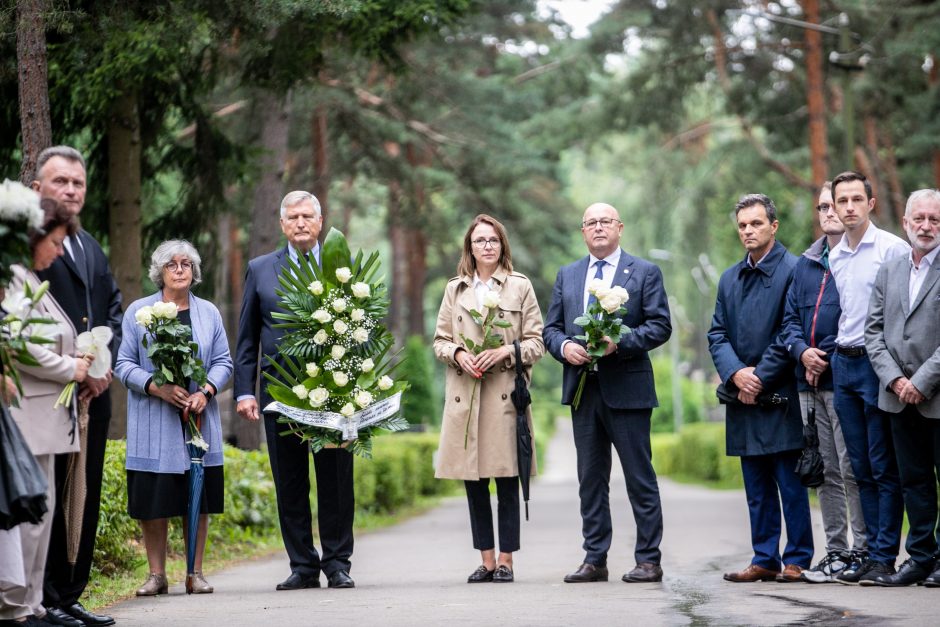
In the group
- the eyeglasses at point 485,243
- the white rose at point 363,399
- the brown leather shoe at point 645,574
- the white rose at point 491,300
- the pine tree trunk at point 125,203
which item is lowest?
the brown leather shoe at point 645,574

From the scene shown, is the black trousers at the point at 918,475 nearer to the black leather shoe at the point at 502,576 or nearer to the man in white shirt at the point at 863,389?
the man in white shirt at the point at 863,389

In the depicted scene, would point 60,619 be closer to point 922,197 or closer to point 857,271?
point 857,271

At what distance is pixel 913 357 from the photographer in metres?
7.71

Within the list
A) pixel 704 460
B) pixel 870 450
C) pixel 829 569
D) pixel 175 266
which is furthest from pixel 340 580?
pixel 704 460

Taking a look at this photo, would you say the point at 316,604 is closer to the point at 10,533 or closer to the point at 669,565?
the point at 10,533

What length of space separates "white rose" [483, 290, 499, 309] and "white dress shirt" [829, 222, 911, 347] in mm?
2213

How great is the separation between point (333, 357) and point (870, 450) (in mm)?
3490

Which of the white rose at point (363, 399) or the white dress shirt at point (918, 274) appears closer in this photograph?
the white dress shirt at point (918, 274)

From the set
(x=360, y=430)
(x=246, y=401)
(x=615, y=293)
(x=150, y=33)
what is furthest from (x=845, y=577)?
(x=150, y=33)

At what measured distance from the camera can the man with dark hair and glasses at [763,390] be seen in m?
8.38

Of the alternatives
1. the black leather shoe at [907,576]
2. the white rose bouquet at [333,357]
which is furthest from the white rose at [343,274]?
the black leather shoe at [907,576]

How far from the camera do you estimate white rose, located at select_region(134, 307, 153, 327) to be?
26.6ft

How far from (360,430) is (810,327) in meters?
3.04

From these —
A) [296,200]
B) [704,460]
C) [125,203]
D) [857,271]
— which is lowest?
[704,460]
